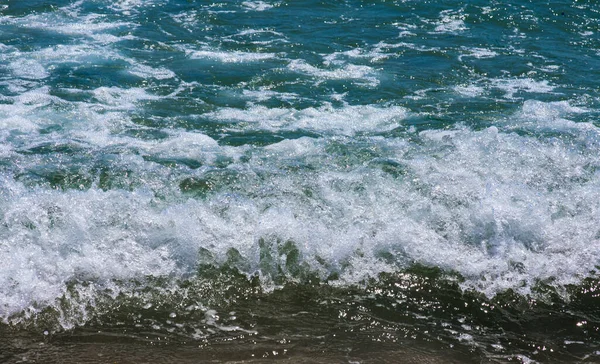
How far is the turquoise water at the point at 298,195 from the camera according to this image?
4840mm

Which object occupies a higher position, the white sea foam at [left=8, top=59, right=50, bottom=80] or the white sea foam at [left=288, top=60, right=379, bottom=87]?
the white sea foam at [left=8, top=59, right=50, bottom=80]

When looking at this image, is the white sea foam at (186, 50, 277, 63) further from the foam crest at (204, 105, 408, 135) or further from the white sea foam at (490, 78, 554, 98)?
the white sea foam at (490, 78, 554, 98)

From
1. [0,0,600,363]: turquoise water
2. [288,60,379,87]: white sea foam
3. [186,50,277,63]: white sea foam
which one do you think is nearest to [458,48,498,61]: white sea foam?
[0,0,600,363]: turquoise water

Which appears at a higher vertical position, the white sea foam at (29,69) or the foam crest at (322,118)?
the white sea foam at (29,69)

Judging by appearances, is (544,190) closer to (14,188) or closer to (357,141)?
(357,141)

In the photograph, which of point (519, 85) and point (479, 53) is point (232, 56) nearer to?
point (479, 53)

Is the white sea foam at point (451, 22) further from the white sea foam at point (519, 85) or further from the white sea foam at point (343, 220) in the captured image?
the white sea foam at point (343, 220)

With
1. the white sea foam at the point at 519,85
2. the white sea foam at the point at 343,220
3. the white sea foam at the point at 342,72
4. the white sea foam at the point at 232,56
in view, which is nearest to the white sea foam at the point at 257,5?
the white sea foam at the point at 232,56

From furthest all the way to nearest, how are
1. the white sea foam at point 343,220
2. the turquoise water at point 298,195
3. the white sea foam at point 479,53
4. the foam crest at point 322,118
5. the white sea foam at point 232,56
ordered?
the white sea foam at point 479,53, the white sea foam at point 232,56, the foam crest at point 322,118, the white sea foam at point 343,220, the turquoise water at point 298,195

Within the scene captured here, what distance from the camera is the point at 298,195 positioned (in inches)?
251

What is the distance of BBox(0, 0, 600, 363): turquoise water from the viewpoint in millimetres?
4840

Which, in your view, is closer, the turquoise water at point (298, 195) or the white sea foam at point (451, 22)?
the turquoise water at point (298, 195)

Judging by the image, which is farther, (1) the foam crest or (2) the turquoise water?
(1) the foam crest

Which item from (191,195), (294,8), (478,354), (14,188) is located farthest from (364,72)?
(478,354)
